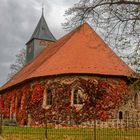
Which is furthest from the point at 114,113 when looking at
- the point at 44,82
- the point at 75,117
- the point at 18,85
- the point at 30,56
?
the point at 30,56

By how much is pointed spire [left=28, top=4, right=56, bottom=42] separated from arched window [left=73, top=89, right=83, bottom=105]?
16.8 metres

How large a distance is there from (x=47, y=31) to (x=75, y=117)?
1935 cm

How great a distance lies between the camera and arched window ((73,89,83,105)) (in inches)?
994

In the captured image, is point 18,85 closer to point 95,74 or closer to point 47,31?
point 95,74

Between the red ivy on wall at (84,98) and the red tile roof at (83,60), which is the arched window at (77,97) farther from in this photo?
the red tile roof at (83,60)

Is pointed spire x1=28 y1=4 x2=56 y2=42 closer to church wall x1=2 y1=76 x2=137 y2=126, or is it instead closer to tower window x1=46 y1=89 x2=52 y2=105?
church wall x1=2 y1=76 x2=137 y2=126

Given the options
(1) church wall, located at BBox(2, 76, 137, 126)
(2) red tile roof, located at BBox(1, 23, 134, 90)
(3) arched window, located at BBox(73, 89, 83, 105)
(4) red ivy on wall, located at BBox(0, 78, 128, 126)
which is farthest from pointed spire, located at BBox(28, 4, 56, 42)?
(3) arched window, located at BBox(73, 89, 83, 105)

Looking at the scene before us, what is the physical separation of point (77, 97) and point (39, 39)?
17042 mm

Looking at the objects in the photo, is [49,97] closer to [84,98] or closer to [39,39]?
[84,98]

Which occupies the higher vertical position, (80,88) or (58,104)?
(80,88)

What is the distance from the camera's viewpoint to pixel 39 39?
4103 cm

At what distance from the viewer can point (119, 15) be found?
17062 millimetres

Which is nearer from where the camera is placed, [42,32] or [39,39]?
[39,39]

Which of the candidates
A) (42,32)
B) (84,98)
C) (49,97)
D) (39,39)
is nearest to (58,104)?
(49,97)
